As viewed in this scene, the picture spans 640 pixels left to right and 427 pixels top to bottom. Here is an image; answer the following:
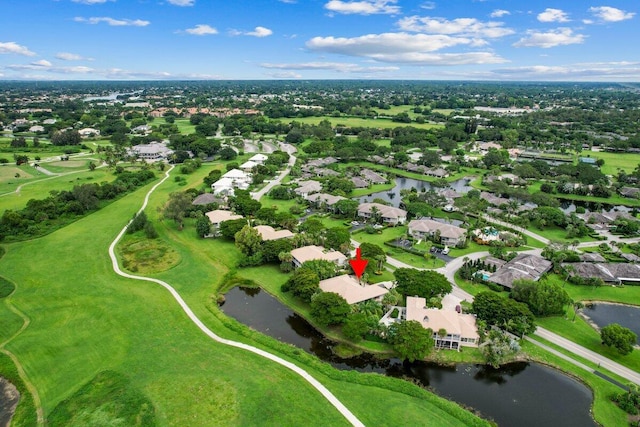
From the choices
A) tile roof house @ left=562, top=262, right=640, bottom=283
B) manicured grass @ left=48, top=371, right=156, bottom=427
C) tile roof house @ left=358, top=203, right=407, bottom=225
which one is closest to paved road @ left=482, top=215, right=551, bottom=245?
tile roof house @ left=562, top=262, right=640, bottom=283

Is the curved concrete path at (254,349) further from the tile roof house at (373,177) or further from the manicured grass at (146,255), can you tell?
the tile roof house at (373,177)

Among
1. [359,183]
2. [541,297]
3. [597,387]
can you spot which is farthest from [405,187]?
[597,387]

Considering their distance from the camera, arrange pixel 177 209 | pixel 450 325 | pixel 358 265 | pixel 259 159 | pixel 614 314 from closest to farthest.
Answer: pixel 450 325 → pixel 614 314 → pixel 358 265 → pixel 177 209 → pixel 259 159

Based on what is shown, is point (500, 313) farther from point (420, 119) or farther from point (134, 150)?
point (420, 119)

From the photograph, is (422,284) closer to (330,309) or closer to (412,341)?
(412,341)

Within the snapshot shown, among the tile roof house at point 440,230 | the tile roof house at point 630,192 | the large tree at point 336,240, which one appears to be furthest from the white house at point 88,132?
the tile roof house at point 630,192

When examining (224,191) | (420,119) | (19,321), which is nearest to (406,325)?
(19,321)
